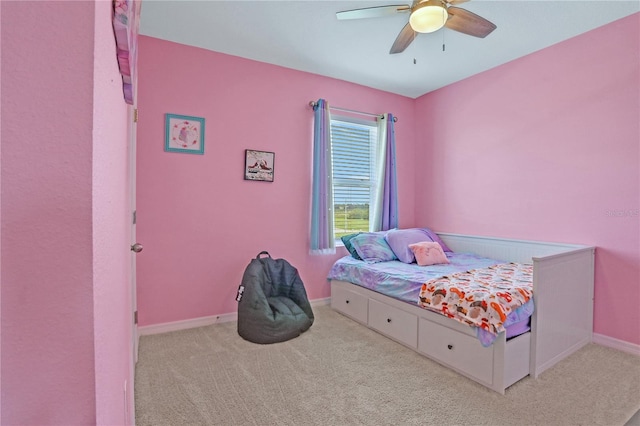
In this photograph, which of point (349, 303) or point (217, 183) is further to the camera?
point (349, 303)

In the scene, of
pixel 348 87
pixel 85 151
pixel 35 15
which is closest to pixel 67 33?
pixel 35 15

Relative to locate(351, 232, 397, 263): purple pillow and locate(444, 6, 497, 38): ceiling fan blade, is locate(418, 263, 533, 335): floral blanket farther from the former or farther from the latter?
locate(444, 6, 497, 38): ceiling fan blade

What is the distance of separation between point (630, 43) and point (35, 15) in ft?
11.6

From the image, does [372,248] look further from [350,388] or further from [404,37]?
[404,37]

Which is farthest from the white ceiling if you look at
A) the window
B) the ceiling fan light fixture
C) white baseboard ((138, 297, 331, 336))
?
white baseboard ((138, 297, 331, 336))

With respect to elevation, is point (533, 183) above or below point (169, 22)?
below

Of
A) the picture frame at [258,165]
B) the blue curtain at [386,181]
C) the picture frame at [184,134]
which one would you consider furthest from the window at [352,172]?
the picture frame at [184,134]

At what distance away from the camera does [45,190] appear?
42 centimetres

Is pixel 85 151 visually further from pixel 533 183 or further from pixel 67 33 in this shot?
pixel 533 183

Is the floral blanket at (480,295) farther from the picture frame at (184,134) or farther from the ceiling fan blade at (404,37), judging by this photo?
the picture frame at (184,134)

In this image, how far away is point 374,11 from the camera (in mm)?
1966

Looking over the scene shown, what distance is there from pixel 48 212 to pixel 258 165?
267 cm

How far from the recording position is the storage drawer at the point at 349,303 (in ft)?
9.41

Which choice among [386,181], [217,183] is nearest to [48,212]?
[217,183]
